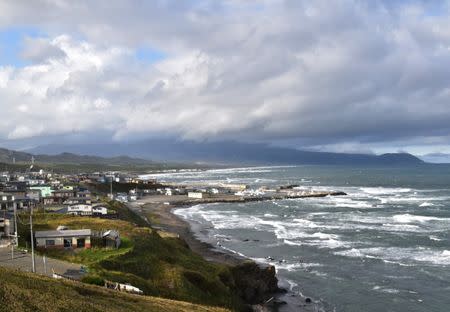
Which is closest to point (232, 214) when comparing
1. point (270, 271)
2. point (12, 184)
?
point (12, 184)

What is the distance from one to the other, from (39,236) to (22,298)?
80.5 ft

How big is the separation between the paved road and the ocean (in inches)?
890

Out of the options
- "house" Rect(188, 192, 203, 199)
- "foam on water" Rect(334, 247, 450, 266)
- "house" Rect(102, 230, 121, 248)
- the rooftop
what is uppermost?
the rooftop

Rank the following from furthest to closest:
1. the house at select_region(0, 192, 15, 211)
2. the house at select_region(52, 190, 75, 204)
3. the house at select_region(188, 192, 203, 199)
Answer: the house at select_region(188, 192, 203, 199), the house at select_region(52, 190, 75, 204), the house at select_region(0, 192, 15, 211)

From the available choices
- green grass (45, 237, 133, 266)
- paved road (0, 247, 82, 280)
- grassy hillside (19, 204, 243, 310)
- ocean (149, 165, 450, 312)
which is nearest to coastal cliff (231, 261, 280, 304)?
grassy hillside (19, 204, 243, 310)

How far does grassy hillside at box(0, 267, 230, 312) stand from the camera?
2027 centimetres

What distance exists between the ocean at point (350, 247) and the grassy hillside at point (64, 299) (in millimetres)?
23215

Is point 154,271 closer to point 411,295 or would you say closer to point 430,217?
point 411,295

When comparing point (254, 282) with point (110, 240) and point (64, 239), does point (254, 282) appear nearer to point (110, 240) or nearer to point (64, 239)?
point (110, 240)

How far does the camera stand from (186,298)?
35500mm

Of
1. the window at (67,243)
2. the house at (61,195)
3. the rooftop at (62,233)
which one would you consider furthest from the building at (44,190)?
the window at (67,243)

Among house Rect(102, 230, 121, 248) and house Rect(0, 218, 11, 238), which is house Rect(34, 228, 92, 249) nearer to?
house Rect(102, 230, 121, 248)

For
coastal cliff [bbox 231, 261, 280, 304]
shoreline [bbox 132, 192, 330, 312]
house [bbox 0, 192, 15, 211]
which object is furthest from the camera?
house [bbox 0, 192, 15, 211]

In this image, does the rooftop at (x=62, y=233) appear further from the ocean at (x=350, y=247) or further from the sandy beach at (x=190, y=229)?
the ocean at (x=350, y=247)
